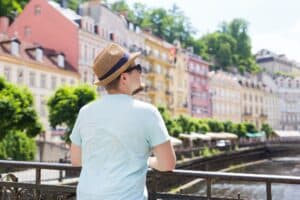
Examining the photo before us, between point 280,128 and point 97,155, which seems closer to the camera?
point 97,155

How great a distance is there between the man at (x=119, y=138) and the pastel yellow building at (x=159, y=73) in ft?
152

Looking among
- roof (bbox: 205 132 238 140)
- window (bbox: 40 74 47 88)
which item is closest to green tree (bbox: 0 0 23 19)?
window (bbox: 40 74 47 88)

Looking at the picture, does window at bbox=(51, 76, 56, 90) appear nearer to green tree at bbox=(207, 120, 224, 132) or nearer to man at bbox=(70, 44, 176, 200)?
green tree at bbox=(207, 120, 224, 132)

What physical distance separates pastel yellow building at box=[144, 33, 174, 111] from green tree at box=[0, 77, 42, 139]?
28.2 meters

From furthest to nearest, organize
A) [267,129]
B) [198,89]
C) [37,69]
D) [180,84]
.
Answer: [267,129] < [198,89] < [180,84] < [37,69]

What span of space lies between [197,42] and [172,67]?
19780 mm

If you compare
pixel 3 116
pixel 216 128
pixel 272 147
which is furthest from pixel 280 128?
pixel 3 116

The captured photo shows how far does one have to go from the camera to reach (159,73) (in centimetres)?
5178

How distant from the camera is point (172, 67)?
54844 mm

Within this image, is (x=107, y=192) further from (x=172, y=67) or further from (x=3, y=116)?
(x=172, y=67)

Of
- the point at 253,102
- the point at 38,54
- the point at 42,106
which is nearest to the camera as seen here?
the point at 38,54

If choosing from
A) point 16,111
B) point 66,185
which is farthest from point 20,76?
point 66,185

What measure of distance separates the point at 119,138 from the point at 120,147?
0.04 m

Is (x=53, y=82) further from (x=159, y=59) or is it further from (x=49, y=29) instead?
(x=159, y=59)
